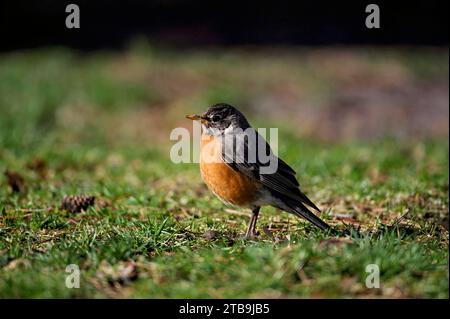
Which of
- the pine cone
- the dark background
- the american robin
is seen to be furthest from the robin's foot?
the dark background

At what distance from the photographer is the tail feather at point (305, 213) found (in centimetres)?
564

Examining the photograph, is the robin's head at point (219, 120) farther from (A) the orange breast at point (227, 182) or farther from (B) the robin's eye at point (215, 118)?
(A) the orange breast at point (227, 182)

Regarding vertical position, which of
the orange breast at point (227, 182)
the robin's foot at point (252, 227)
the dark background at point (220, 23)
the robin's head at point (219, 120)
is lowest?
the robin's foot at point (252, 227)

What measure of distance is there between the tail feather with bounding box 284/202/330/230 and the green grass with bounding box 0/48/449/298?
0.50 feet

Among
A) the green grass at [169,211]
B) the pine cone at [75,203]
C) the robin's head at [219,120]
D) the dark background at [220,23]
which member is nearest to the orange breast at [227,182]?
the green grass at [169,211]

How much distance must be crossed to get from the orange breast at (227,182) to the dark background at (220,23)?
32.3ft

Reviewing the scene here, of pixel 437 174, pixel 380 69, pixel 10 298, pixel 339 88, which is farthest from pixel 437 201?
pixel 380 69

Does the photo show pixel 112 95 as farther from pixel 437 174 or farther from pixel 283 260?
pixel 283 260

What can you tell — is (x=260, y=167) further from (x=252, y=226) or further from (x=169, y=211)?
(x=169, y=211)

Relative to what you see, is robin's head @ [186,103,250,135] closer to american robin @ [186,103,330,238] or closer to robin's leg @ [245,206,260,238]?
american robin @ [186,103,330,238]

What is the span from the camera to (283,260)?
4.60 metres

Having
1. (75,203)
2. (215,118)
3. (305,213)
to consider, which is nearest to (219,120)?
(215,118)

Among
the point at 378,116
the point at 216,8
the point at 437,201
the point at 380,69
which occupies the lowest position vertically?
the point at 437,201

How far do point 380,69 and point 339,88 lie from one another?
1630mm
